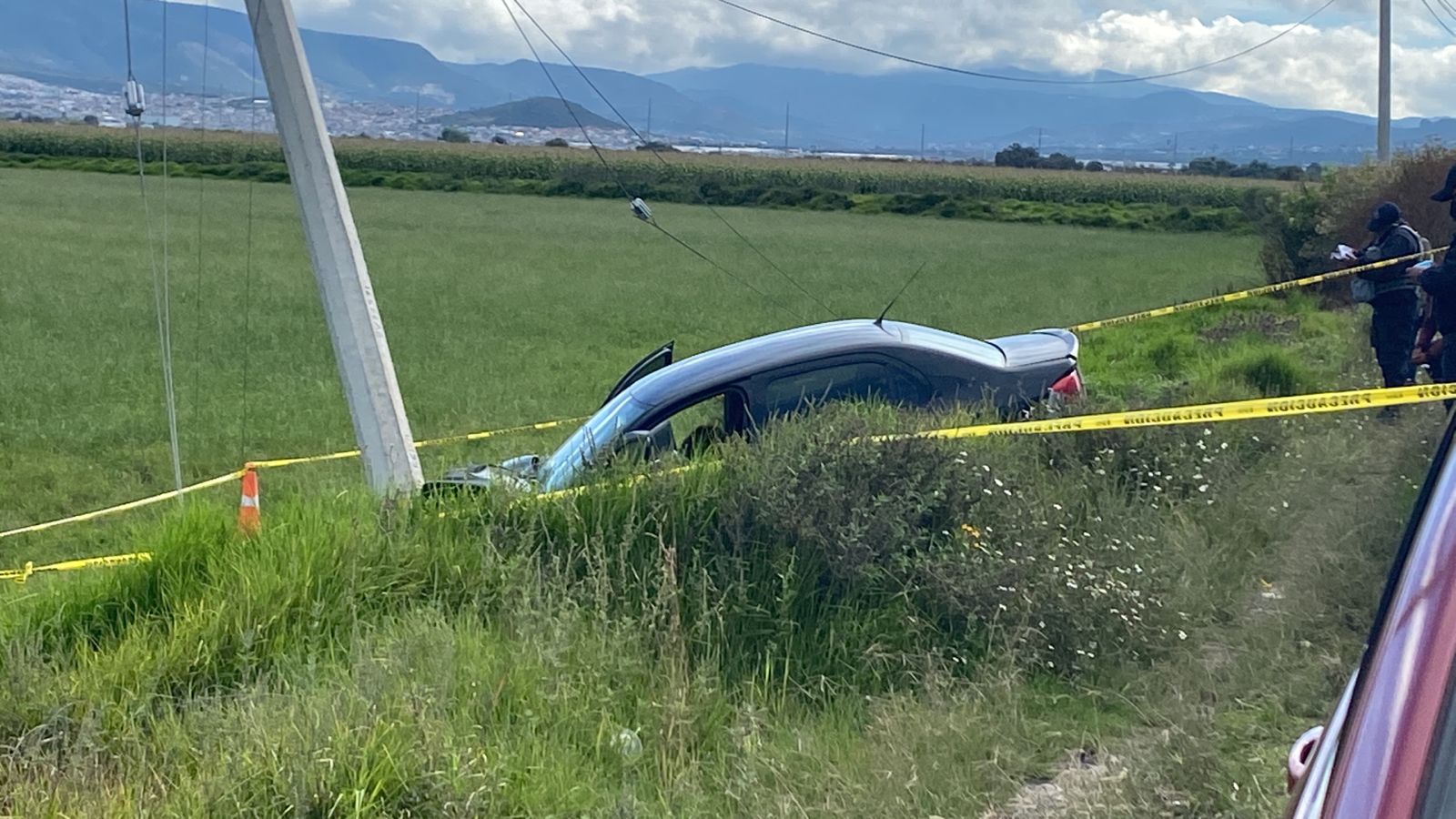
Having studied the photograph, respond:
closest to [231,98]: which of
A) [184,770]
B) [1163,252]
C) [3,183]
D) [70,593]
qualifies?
[70,593]

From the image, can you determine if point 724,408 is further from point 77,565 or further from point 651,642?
point 77,565

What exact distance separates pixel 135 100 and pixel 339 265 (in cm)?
127

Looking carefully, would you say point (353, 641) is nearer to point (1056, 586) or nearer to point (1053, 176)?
point (1056, 586)

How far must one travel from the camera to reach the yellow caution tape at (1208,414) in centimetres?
582

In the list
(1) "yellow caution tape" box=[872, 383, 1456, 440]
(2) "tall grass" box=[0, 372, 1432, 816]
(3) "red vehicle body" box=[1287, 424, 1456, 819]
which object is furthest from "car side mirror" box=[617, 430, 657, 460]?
(3) "red vehicle body" box=[1287, 424, 1456, 819]

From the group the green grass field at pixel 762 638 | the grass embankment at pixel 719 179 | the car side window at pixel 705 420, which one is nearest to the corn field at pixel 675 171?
the grass embankment at pixel 719 179

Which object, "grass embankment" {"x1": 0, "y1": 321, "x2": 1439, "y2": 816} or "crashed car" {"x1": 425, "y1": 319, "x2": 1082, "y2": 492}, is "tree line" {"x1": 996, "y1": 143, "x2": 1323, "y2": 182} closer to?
"crashed car" {"x1": 425, "y1": 319, "x2": 1082, "y2": 492}

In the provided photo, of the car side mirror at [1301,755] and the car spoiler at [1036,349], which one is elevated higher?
the car spoiler at [1036,349]

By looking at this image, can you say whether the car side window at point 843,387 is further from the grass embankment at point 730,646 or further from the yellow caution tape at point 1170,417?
the grass embankment at point 730,646

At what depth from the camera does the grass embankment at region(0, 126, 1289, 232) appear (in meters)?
54.9

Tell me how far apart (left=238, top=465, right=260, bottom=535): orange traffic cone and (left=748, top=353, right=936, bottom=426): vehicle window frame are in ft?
7.47

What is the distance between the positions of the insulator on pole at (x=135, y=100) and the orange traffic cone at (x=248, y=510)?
1.77 meters

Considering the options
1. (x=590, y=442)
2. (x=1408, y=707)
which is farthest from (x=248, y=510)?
(x=1408, y=707)

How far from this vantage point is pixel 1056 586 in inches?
194
